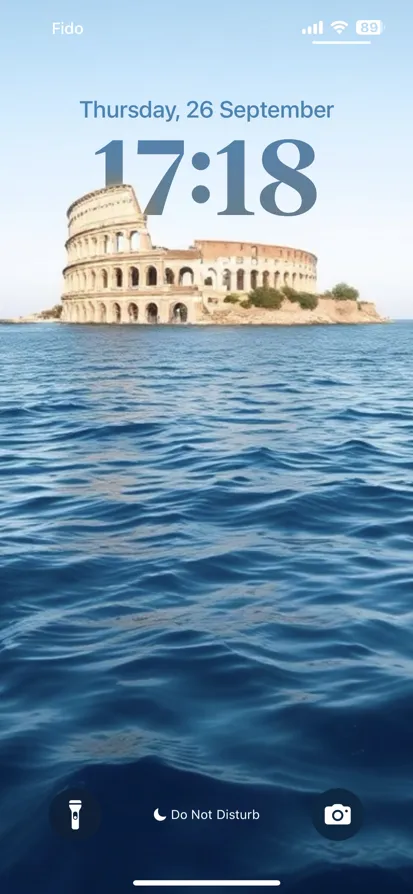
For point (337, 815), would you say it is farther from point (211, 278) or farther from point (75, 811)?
point (211, 278)

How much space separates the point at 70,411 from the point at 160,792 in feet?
41.7

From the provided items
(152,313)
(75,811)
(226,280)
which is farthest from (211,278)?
(75,811)

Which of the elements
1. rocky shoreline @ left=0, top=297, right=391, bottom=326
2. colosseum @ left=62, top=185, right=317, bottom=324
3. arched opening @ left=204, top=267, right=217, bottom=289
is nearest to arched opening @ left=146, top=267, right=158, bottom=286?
colosseum @ left=62, top=185, right=317, bottom=324

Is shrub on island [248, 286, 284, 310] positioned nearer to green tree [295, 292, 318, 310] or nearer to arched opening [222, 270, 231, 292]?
green tree [295, 292, 318, 310]

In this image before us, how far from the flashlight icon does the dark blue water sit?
9cm

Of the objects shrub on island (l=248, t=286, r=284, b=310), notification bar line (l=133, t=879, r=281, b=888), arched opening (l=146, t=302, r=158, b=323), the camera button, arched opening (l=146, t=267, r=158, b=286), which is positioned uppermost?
arched opening (l=146, t=267, r=158, b=286)

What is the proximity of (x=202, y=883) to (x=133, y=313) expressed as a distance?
10142 centimetres

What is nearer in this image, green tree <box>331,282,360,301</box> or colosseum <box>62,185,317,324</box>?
colosseum <box>62,185,317,324</box>

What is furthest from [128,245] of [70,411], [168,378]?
[70,411]

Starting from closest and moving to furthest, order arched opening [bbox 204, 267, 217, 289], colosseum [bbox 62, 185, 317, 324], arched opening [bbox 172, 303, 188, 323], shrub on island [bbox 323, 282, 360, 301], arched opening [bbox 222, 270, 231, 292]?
colosseum [bbox 62, 185, 317, 324] < arched opening [bbox 172, 303, 188, 323] < arched opening [bbox 204, 267, 217, 289] < arched opening [bbox 222, 270, 231, 292] < shrub on island [bbox 323, 282, 360, 301]

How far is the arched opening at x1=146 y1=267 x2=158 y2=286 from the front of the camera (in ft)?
337

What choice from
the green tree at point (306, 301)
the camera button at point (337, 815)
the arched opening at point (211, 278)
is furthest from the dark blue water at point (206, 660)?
the green tree at point (306, 301)

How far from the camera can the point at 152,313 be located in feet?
334

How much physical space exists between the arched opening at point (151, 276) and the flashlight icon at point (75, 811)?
101249mm
